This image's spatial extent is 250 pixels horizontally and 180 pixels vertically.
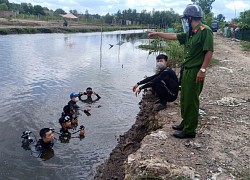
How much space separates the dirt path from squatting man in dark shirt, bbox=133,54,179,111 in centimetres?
33

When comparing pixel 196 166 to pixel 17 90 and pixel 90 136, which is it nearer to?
pixel 90 136

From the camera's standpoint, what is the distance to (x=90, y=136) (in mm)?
8094

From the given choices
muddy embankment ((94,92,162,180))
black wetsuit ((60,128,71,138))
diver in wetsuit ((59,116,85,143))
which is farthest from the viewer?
black wetsuit ((60,128,71,138))

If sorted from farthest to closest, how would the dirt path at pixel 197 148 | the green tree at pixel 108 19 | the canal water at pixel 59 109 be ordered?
the green tree at pixel 108 19
the canal water at pixel 59 109
the dirt path at pixel 197 148

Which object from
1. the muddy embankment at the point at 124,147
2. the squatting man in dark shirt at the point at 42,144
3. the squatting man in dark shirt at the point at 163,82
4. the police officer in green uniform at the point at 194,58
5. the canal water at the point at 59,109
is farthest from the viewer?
the squatting man in dark shirt at the point at 163,82

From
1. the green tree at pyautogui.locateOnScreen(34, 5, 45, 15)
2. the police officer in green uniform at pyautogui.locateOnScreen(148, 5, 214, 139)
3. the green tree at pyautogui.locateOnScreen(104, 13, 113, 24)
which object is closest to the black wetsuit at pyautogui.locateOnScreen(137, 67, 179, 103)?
the police officer in green uniform at pyautogui.locateOnScreen(148, 5, 214, 139)

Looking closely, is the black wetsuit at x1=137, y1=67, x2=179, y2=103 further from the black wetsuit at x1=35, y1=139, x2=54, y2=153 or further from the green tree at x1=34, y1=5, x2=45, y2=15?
the green tree at x1=34, y1=5, x2=45, y2=15

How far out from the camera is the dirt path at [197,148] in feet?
14.5

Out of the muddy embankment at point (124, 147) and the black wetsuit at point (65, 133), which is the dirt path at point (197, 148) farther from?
the black wetsuit at point (65, 133)

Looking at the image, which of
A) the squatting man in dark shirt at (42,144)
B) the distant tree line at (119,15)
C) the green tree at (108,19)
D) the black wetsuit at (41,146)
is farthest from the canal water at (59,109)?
the green tree at (108,19)

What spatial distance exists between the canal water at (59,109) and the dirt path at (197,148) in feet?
2.18

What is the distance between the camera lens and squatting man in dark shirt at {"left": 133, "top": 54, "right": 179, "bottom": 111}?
23.6 feet

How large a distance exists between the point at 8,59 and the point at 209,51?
17.2 meters

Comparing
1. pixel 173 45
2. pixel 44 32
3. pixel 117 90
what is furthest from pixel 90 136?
pixel 44 32
